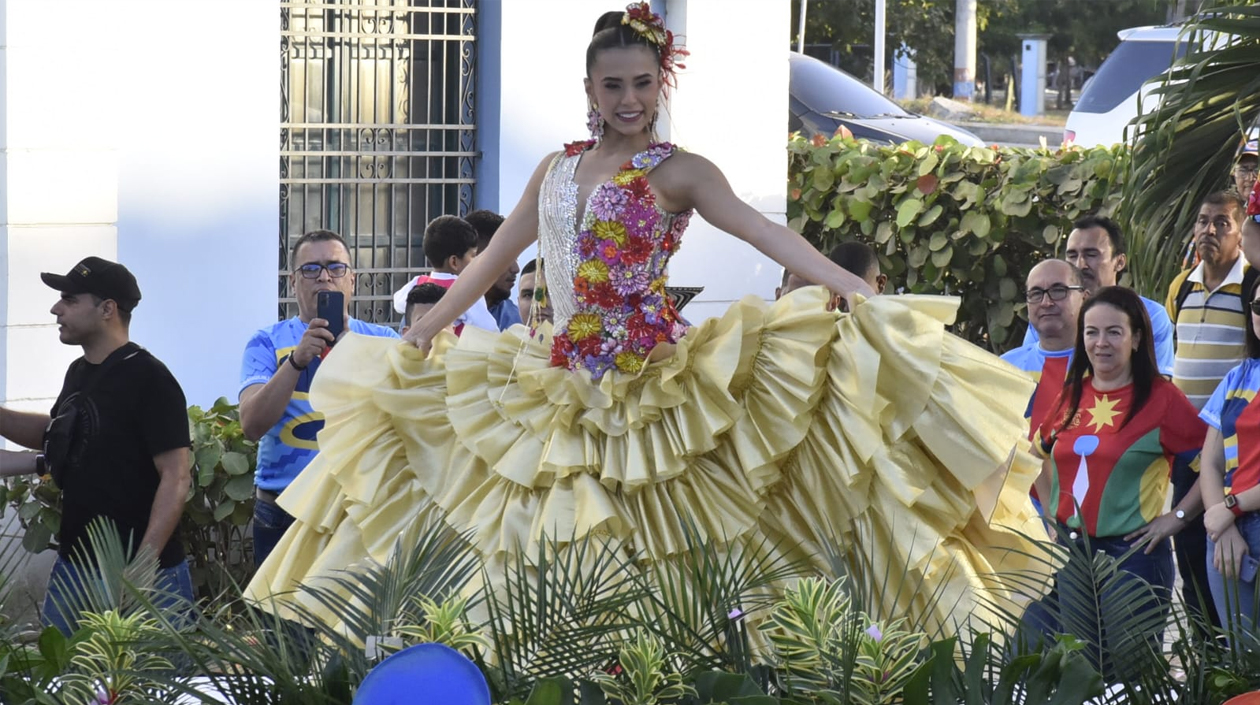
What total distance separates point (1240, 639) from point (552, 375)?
1.70 metres

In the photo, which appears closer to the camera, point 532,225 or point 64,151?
point 532,225

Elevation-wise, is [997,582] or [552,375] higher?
[552,375]

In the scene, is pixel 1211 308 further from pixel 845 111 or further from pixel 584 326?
pixel 845 111

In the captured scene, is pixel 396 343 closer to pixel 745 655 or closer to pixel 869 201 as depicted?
pixel 745 655

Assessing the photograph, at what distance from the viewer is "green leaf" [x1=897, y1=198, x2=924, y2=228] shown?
30.8 ft

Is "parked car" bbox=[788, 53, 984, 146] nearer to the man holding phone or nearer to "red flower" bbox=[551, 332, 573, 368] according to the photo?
the man holding phone

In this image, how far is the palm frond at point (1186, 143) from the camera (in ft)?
16.6

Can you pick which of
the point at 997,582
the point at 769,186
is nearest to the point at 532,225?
the point at 997,582

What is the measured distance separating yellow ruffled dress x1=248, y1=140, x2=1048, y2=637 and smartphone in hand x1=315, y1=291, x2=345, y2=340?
88 cm

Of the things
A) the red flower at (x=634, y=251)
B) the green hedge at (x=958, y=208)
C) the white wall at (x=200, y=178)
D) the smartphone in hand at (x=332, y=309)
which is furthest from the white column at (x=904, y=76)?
the red flower at (x=634, y=251)

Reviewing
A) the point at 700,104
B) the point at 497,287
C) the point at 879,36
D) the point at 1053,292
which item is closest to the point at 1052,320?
the point at 1053,292

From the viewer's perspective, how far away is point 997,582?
3156mm

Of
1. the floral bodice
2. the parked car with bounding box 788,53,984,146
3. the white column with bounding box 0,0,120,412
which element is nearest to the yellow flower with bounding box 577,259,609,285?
the floral bodice

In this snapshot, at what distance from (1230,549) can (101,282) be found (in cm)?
322
